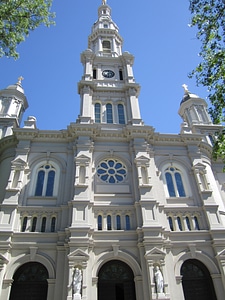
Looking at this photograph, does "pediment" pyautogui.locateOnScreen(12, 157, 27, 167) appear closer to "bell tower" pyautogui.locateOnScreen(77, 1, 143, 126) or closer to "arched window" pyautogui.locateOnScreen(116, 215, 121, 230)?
"bell tower" pyautogui.locateOnScreen(77, 1, 143, 126)

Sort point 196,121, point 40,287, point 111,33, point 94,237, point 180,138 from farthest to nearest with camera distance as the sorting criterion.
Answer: point 111,33 → point 196,121 → point 180,138 → point 94,237 → point 40,287

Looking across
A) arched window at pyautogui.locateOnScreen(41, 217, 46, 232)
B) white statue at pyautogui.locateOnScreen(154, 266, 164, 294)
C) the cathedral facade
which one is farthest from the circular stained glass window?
white statue at pyautogui.locateOnScreen(154, 266, 164, 294)

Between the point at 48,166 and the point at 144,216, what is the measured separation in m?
8.81

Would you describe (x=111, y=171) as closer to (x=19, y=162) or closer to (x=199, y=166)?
(x=19, y=162)

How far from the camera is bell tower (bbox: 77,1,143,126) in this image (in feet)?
81.6

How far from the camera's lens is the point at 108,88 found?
2702cm

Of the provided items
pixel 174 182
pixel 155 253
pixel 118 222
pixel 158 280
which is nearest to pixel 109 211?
pixel 118 222

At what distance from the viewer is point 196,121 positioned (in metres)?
30.9

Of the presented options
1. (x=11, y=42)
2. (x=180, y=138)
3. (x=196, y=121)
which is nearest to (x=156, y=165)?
(x=180, y=138)

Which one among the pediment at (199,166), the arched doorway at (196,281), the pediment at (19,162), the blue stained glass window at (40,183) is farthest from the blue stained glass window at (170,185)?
the pediment at (19,162)

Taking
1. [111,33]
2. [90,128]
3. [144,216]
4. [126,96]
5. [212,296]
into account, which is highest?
[111,33]

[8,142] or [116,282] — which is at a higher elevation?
[8,142]

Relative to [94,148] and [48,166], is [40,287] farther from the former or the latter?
[94,148]

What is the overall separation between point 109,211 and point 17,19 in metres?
13.2
